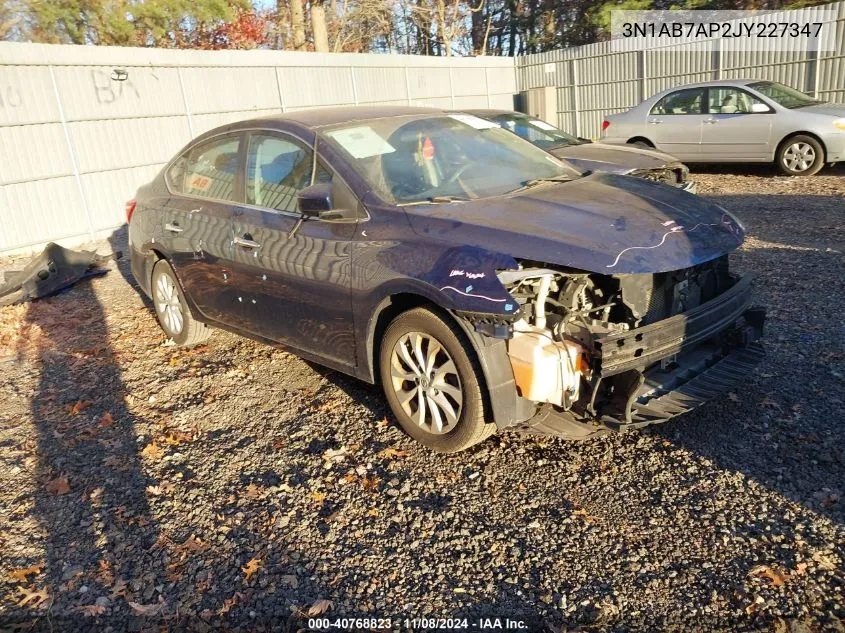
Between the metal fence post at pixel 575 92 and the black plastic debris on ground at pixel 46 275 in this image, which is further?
the metal fence post at pixel 575 92

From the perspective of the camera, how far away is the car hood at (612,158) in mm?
7992

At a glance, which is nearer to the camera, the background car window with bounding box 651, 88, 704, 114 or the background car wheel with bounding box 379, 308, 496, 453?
the background car wheel with bounding box 379, 308, 496, 453

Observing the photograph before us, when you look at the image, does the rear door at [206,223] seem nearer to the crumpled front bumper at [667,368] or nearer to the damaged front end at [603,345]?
the damaged front end at [603,345]

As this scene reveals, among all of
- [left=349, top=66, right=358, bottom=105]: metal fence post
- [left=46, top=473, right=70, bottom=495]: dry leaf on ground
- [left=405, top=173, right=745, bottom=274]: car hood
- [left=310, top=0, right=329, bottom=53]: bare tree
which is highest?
[left=310, top=0, right=329, bottom=53]: bare tree

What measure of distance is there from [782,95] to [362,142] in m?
10.6

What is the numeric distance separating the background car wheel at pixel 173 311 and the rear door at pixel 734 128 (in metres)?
10.1

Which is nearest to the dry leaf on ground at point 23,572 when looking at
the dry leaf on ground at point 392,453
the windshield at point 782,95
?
the dry leaf on ground at point 392,453

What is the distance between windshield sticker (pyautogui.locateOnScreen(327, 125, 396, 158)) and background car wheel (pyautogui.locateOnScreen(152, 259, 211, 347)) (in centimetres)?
212

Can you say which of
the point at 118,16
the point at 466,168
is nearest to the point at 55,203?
the point at 466,168

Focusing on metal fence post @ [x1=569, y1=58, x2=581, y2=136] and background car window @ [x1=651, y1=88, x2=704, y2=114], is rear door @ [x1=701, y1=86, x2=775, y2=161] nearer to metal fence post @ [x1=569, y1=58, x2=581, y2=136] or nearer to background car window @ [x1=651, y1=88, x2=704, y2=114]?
background car window @ [x1=651, y1=88, x2=704, y2=114]

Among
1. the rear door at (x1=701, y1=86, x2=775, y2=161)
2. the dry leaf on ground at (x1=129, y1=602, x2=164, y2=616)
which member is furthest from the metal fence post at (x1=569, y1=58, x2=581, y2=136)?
the dry leaf on ground at (x1=129, y1=602, x2=164, y2=616)

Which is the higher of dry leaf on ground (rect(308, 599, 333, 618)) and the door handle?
the door handle

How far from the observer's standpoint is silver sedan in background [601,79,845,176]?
11.2 m

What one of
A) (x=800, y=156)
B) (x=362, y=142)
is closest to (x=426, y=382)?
(x=362, y=142)
